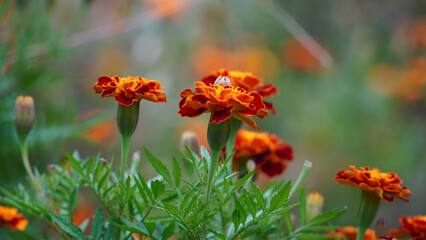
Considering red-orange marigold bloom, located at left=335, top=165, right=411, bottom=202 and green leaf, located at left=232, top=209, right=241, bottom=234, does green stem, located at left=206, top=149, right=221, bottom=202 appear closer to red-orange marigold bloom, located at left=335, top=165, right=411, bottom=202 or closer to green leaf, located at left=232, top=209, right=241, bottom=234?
green leaf, located at left=232, top=209, right=241, bottom=234

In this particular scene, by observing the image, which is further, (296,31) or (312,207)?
(296,31)

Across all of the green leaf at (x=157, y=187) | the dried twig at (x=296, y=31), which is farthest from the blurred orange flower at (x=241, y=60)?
the green leaf at (x=157, y=187)

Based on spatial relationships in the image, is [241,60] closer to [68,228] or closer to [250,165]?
[250,165]

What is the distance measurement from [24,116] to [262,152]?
0.27 meters

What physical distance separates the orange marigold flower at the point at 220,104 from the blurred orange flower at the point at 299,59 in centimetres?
176

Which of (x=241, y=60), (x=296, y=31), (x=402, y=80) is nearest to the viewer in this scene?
(x=296, y=31)

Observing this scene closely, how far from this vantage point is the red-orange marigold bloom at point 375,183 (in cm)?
48

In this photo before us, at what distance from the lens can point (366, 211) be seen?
0.50 metres

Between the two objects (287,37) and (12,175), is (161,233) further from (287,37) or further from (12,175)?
(287,37)

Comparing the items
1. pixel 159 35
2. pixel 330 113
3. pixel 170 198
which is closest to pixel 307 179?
pixel 330 113

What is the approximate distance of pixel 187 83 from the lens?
82.2 inches

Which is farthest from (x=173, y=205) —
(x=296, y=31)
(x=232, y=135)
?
(x=296, y=31)

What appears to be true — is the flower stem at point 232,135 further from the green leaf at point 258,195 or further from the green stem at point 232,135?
the green leaf at point 258,195

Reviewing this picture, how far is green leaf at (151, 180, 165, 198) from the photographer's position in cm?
41
